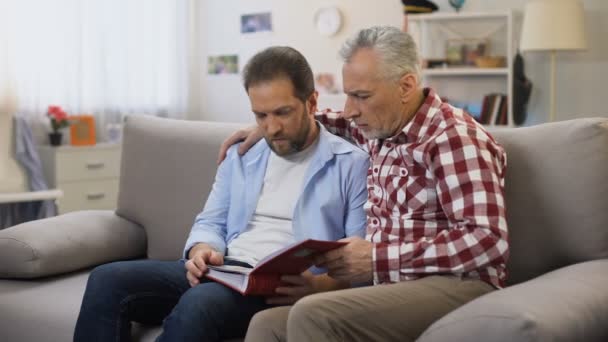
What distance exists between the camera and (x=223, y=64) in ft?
21.2

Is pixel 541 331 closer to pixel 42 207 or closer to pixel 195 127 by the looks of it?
pixel 195 127

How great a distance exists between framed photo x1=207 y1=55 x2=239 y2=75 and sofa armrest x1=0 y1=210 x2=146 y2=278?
3.81 m

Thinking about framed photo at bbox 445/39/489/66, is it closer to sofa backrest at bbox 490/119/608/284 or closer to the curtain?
the curtain

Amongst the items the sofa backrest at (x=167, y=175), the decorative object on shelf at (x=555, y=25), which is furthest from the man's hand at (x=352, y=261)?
the decorative object on shelf at (x=555, y=25)

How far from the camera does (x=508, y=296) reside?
1560 millimetres

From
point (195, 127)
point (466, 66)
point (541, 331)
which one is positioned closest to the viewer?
point (541, 331)

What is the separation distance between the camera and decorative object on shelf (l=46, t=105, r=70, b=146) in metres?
5.00

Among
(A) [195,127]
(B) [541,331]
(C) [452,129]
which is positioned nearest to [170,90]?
(A) [195,127]

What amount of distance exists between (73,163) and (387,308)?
3.73 metres

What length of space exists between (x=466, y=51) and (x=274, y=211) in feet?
12.0

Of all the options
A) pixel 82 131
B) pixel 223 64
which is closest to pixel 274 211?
pixel 82 131

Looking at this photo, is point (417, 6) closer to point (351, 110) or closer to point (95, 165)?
point (95, 165)

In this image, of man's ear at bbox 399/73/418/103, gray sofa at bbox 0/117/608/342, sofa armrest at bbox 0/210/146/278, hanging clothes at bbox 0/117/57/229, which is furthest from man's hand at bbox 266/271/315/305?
hanging clothes at bbox 0/117/57/229

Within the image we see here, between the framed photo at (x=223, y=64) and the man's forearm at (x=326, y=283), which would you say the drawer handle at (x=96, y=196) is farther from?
the man's forearm at (x=326, y=283)
